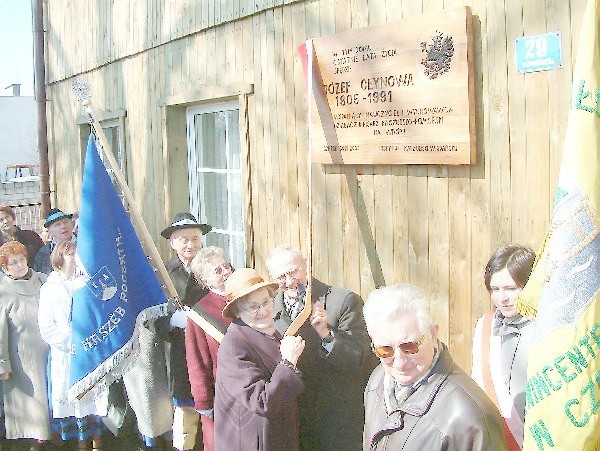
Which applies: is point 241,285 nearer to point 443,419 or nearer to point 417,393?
point 417,393

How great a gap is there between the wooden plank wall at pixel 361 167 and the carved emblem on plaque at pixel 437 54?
140 millimetres

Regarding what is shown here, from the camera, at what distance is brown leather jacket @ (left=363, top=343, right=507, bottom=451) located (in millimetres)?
2307

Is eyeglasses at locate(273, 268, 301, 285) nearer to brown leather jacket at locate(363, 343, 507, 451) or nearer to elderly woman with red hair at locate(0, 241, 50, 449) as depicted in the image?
brown leather jacket at locate(363, 343, 507, 451)

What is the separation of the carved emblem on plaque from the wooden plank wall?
0.14m

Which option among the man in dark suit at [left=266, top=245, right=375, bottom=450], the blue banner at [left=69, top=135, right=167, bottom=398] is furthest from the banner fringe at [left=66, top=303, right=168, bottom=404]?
the man in dark suit at [left=266, top=245, right=375, bottom=450]

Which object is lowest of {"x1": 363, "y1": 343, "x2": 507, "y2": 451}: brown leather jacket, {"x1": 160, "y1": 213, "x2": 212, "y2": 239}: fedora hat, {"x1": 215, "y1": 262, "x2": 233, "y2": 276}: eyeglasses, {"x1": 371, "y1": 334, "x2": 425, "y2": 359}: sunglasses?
{"x1": 363, "y1": 343, "x2": 507, "y2": 451}: brown leather jacket

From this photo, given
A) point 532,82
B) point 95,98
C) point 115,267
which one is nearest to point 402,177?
point 532,82

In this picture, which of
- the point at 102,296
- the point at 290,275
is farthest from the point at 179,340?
A: the point at 290,275

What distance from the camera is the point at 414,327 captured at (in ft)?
8.38

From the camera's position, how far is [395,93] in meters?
3.82

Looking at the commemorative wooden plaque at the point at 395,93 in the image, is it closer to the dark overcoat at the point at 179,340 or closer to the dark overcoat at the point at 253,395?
the dark overcoat at the point at 179,340

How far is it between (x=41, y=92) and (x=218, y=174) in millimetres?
4184

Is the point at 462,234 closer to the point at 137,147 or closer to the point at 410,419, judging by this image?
the point at 410,419

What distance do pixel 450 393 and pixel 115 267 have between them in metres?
2.38
